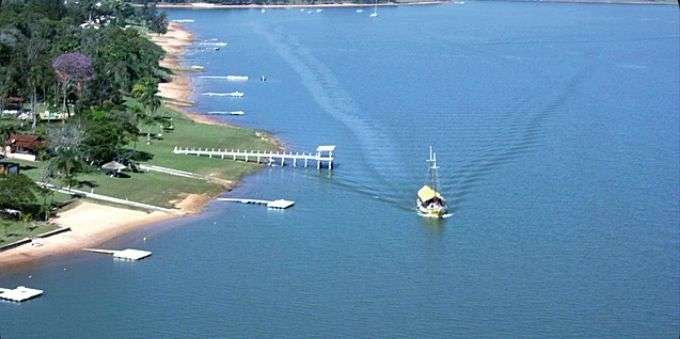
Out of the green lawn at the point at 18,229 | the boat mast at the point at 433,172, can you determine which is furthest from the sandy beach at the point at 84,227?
the boat mast at the point at 433,172

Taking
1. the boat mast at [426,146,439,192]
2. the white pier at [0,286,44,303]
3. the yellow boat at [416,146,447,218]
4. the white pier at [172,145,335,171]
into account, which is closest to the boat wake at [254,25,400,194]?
the boat mast at [426,146,439,192]

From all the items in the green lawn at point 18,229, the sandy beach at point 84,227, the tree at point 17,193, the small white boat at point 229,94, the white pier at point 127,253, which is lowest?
the small white boat at point 229,94

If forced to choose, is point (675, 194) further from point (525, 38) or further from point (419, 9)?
point (419, 9)

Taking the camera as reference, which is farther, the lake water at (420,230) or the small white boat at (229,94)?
the small white boat at (229,94)

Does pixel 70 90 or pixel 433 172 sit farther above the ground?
pixel 70 90

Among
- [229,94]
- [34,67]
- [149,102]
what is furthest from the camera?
[229,94]

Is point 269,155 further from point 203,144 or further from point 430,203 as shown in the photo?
point 430,203

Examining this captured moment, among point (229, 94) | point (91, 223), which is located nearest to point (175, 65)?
point (229, 94)

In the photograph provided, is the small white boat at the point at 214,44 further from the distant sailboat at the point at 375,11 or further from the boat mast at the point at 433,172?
the boat mast at the point at 433,172
